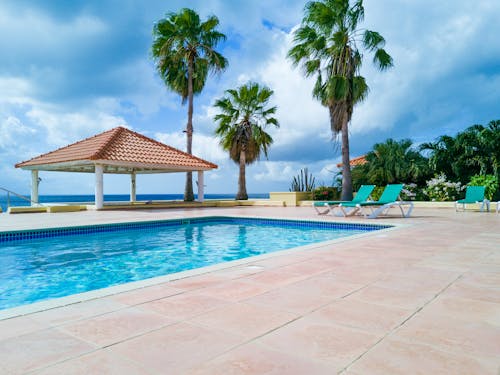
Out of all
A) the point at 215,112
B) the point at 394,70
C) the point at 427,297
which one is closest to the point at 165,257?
the point at 427,297

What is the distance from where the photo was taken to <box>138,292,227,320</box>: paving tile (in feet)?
9.23

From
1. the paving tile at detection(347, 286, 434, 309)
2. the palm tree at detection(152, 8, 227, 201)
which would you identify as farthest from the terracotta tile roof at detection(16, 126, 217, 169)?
the paving tile at detection(347, 286, 434, 309)

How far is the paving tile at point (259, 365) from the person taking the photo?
6.18 ft

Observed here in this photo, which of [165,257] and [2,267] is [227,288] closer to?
[165,257]

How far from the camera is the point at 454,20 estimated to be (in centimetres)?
1353

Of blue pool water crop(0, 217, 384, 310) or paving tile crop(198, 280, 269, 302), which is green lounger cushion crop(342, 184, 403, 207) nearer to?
blue pool water crop(0, 217, 384, 310)

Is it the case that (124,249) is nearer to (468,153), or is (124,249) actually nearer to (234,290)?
(234,290)

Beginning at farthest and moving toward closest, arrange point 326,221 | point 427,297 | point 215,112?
1. point 215,112
2. point 326,221
3. point 427,297

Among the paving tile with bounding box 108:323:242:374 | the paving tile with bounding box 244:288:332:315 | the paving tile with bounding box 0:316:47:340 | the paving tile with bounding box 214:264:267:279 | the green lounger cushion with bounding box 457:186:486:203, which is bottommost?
the paving tile with bounding box 244:288:332:315

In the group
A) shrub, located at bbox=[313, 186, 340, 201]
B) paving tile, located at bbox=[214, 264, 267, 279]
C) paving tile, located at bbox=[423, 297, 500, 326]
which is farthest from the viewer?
shrub, located at bbox=[313, 186, 340, 201]

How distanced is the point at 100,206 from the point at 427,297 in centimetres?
1513

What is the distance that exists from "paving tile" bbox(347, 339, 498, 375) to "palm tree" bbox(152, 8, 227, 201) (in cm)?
1974

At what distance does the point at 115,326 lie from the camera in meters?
2.54

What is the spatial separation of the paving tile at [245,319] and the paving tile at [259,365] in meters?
0.27
